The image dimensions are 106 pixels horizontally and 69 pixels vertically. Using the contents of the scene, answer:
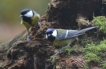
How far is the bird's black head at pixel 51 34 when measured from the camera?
2951 mm

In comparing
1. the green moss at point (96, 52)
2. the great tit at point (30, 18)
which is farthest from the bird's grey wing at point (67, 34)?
the great tit at point (30, 18)

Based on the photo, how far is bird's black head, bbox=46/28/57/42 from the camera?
2951mm

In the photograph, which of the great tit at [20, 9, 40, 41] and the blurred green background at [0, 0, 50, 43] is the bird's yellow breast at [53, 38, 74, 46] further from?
the blurred green background at [0, 0, 50, 43]

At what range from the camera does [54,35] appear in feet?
9.97

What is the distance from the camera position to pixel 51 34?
117 inches

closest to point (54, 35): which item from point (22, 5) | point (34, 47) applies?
point (34, 47)

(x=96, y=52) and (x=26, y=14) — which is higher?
(x=26, y=14)

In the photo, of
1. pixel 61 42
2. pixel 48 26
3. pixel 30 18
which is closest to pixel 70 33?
pixel 61 42

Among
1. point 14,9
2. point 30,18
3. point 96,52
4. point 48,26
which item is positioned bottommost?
point 96,52

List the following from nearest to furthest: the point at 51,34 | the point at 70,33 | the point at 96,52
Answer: the point at 96,52 → the point at 51,34 → the point at 70,33

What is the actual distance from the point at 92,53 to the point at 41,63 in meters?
0.81

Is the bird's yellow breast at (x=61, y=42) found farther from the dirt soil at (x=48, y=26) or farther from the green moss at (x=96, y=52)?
the green moss at (x=96, y=52)

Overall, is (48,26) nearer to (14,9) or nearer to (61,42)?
(61,42)

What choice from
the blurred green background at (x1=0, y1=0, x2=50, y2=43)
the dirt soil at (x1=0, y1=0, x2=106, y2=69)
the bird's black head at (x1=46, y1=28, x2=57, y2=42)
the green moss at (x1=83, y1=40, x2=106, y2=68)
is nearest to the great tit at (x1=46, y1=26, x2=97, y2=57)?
the bird's black head at (x1=46, y1=28, x2=57, y2=42)
